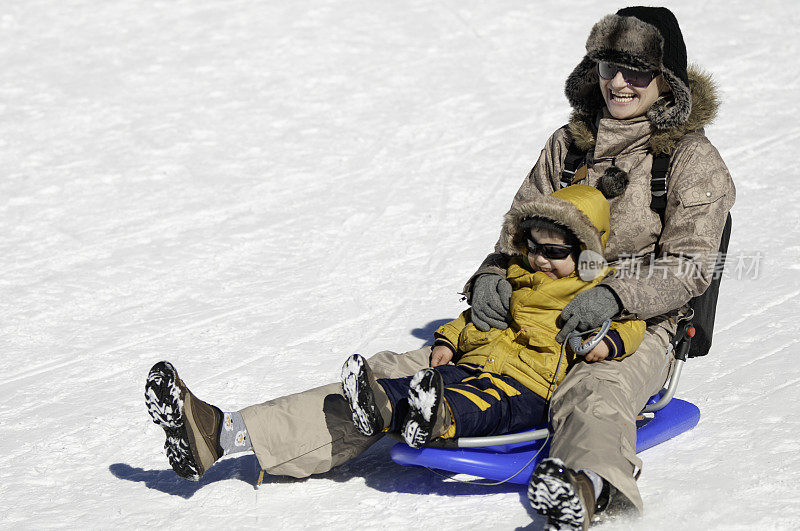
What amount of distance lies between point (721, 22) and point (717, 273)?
6.63m

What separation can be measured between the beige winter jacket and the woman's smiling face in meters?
0.03

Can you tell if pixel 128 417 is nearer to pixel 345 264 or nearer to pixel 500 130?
pixel 345 264

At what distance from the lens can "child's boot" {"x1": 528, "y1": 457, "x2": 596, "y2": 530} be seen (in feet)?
7.59

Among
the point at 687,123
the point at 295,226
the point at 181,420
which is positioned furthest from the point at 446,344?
the point at 295,226

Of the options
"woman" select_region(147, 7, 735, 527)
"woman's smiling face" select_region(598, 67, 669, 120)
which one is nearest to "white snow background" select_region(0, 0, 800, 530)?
"woman" select_region(147, 7, 735, 527)

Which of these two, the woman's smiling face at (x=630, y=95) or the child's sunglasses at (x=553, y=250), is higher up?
the woman's smiling face at (x=630, y=95)

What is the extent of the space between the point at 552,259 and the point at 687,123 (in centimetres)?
69

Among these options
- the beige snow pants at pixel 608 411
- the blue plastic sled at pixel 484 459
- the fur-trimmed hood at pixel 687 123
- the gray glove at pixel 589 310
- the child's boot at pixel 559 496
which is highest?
the fur-trimmed hood at pixel 687 123

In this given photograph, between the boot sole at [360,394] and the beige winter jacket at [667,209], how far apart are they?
813 mm

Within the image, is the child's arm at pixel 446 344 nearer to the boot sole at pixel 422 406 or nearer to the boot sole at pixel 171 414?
the boot sole at pixel 422 406

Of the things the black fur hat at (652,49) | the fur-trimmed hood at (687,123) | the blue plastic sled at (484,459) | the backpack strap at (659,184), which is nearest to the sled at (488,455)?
the blue plastic sled at (484,459)

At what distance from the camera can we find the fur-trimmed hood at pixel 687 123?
3.16m

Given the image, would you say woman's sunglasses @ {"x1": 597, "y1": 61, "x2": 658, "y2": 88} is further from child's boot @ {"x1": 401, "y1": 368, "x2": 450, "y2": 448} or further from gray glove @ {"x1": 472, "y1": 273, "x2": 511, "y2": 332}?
child's boot @ {"x1": 401, "y1": 368, "x2": 450, "y2": 448}

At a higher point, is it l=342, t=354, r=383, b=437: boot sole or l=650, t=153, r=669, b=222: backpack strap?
l=650, t=153, r=669, b=222: backpack strap
